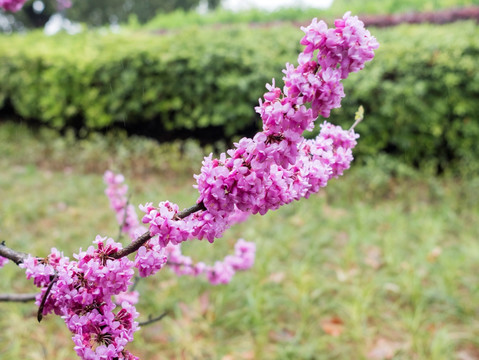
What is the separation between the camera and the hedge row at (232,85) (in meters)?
5.12

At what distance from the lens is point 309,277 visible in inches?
130

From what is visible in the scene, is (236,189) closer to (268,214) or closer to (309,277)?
(309,277)

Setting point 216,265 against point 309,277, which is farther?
point 309,277

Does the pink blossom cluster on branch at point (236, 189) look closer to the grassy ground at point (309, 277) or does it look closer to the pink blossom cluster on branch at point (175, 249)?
the pink blossom cluster on branch at point (175, 249)

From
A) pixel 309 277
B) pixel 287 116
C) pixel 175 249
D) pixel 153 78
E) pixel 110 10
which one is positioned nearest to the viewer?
pixel 287 116

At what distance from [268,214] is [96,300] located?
3536mm

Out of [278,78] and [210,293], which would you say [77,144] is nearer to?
[278,78]

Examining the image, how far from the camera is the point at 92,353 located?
85 centimetres

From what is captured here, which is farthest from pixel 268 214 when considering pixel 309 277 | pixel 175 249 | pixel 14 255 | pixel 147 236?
pixel 147 236

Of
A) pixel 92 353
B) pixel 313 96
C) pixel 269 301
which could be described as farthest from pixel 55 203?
pixel 313 96

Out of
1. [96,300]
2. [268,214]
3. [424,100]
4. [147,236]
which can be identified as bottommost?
[268,214]

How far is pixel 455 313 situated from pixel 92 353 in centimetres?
270

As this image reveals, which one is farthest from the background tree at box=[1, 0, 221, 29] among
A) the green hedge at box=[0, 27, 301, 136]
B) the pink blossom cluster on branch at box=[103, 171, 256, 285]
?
the pink blossom cluster on branch at box=[103, 171, 256, 285]

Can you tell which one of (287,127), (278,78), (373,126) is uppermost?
(287,127)
